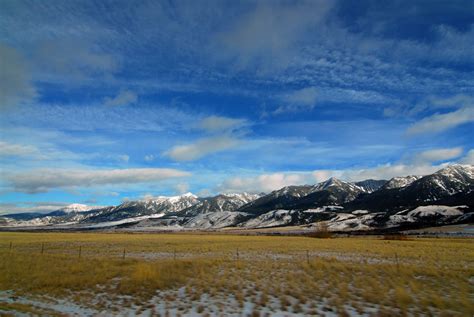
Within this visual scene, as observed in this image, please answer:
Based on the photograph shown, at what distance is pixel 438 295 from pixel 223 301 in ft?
35.3

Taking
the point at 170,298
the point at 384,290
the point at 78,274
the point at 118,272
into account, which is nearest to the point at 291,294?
the point at 384,290

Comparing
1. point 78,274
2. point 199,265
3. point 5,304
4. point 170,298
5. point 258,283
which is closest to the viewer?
point 5,304

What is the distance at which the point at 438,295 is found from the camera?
16.1m

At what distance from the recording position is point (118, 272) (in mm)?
24672

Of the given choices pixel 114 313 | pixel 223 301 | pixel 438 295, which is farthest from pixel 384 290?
pixel 114 313

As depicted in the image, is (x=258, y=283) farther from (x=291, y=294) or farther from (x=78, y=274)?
(x=78, y=274)

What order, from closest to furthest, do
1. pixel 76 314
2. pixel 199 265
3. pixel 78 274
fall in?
pixel 76 314, pixel 78 274, pixel 199 265

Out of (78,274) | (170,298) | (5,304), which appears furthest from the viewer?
(78,274)

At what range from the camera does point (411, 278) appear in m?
21.6

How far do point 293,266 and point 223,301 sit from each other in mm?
14646

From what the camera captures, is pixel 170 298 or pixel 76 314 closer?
pixel 76 314

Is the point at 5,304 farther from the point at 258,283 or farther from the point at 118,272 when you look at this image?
the point at 258,283

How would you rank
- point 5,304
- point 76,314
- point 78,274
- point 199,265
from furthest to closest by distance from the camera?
point 199,265
point 78,274
point 5,304
point 76,314

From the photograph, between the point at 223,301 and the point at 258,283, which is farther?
the point at 258,283
